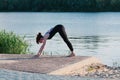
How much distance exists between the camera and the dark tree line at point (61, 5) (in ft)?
276

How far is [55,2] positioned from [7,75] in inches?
3002

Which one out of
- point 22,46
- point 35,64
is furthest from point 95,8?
point 35,64

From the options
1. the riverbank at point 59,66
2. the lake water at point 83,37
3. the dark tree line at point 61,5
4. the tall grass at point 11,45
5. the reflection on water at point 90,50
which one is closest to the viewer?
the riverbank at point 59,66

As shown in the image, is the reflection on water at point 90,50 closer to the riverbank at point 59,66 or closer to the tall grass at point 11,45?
the tall grass at point 11,45

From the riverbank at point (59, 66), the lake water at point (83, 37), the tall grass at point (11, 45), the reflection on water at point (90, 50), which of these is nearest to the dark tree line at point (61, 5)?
the lake water at point (83, 37)

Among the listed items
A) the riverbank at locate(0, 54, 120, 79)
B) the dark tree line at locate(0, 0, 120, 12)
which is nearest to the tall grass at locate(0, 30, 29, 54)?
the riverbank at locate(0, 54, 120, 79)

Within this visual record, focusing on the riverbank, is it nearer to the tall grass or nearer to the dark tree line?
the tall grass

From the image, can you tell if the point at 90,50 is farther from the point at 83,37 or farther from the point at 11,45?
the point at 83,37

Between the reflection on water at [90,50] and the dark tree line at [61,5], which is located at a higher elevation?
the reflection on water at [90,50]

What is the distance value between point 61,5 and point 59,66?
7400 cm

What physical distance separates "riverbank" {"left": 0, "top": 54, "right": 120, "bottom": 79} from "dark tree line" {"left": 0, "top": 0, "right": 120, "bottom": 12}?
67456 mm

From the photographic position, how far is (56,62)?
14.3 metres

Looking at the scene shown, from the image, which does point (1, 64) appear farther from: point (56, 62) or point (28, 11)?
point (28, 11)

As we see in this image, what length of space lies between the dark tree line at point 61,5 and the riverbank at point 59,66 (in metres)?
67.5
